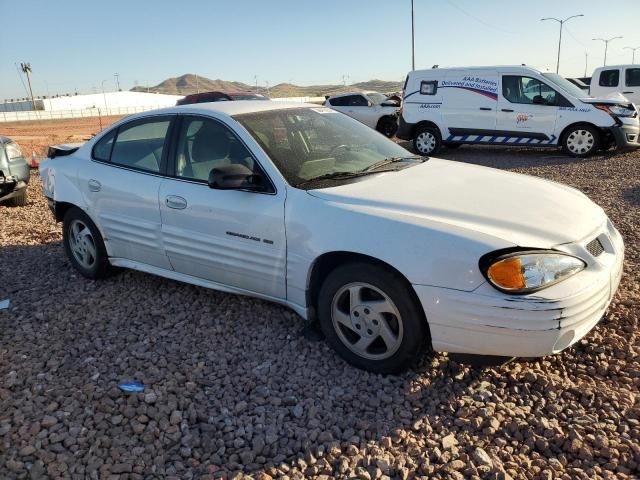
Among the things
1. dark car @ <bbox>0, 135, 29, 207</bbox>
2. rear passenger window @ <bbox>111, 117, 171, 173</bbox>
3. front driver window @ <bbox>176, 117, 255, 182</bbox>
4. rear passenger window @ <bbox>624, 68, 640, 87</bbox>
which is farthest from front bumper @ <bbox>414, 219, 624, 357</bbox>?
rear passenger window @ <bbox>624, 68, 640, 87</bbox>

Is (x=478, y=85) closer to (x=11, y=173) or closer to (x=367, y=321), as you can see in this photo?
(x=11, y=173)

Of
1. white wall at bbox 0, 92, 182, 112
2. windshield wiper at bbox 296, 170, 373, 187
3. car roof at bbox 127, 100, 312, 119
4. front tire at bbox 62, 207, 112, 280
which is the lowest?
white wall at bbox 0, 92, 182, 112

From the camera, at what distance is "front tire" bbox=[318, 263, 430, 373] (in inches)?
113

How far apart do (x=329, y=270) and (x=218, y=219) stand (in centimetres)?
86

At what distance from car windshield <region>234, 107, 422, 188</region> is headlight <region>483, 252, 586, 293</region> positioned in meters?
1.20

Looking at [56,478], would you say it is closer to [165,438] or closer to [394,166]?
[165,438]

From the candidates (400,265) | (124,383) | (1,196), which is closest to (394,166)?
(400,265)

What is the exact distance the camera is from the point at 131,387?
309 cm

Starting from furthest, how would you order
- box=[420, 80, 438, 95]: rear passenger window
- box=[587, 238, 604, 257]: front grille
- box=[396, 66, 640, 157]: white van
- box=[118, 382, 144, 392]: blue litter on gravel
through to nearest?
box=[420, 80, 438, 95]: rear passenger window
box=[396, 66, 640, 157]: white van
box=[118, 382, 144, 392]: blue litter on gravel
box=[587, 238, 604, 257]: front grille

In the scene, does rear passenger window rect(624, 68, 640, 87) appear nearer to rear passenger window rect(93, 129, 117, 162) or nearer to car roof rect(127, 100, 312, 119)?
car roof rect(127, 100, 312, 119)

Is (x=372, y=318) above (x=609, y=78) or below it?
below

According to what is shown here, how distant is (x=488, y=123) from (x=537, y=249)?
31.6 ft

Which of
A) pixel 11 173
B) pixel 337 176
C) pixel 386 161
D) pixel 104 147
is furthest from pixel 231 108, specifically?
pixel 11 173

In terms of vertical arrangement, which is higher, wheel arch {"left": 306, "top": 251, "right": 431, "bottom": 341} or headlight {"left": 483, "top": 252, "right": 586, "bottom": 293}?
headlight {"left": 483, "top": 252, "right": 586, "bottom": 293}
